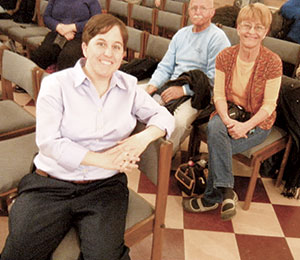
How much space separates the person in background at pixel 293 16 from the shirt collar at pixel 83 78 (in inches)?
97.1

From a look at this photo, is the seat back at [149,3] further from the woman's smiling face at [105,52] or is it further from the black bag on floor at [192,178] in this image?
the woman's smiling face at [105,52]

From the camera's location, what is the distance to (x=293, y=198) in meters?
2.36

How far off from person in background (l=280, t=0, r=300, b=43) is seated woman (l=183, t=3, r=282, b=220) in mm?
1518

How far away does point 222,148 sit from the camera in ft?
6.63

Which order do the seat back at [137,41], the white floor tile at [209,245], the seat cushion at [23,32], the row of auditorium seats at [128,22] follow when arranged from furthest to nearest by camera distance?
the seat cushion at [23,32] < the row of auditorium seats at [128,22] < the seat back at [137,41] < the white floor tile at [209,245]

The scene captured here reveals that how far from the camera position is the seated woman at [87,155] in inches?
48.6

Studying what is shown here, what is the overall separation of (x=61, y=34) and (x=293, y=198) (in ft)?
8.20

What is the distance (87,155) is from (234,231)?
1.16 metres

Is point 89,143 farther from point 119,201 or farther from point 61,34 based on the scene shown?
point 61,34

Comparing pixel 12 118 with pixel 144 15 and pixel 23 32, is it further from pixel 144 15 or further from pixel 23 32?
pixel 144 15

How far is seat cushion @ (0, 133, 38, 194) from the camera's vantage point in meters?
1.58

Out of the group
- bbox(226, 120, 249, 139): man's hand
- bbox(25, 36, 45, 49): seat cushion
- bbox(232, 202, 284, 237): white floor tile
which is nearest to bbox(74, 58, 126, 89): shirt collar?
bbox(226, 120, 249, 139): man's hand

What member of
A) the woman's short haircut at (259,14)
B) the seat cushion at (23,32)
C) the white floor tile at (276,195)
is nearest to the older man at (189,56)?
the woman's short haircut at (259,14)

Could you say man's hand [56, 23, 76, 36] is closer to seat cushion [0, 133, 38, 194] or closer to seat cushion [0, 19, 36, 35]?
seat cushion [0, 19, 36, 35]
